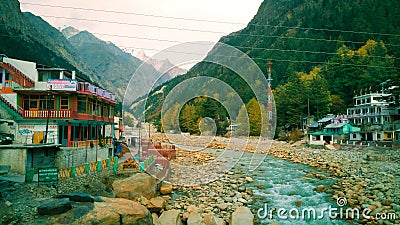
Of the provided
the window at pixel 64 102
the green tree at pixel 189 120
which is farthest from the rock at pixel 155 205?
the green tree at pixel 189 120

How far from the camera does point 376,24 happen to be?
10725 cm

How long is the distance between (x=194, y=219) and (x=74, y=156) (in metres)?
11.4

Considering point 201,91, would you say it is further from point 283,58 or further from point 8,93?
point 8,93

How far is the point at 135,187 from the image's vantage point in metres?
18.5

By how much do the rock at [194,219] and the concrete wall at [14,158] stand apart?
9255mm

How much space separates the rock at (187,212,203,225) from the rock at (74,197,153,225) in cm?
274

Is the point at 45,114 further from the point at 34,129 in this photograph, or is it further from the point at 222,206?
the point at 222,206

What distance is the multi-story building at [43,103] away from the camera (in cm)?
2375

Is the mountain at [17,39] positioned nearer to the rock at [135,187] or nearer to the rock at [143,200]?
the rock at [135,187]

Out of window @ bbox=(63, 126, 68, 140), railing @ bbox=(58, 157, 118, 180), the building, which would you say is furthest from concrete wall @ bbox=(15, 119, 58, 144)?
railing @ bbox=(58, 157, 118, 180)

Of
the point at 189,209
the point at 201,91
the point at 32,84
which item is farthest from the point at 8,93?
the point at 201,91

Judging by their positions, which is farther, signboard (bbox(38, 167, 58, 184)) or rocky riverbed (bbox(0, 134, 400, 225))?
signboard (bbox(38, 167, 58, 184))

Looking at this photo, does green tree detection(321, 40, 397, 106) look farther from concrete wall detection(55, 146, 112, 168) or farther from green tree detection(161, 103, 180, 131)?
concrete wall detection(55, 146, 112, 168)

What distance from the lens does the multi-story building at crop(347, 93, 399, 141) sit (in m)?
45.9
